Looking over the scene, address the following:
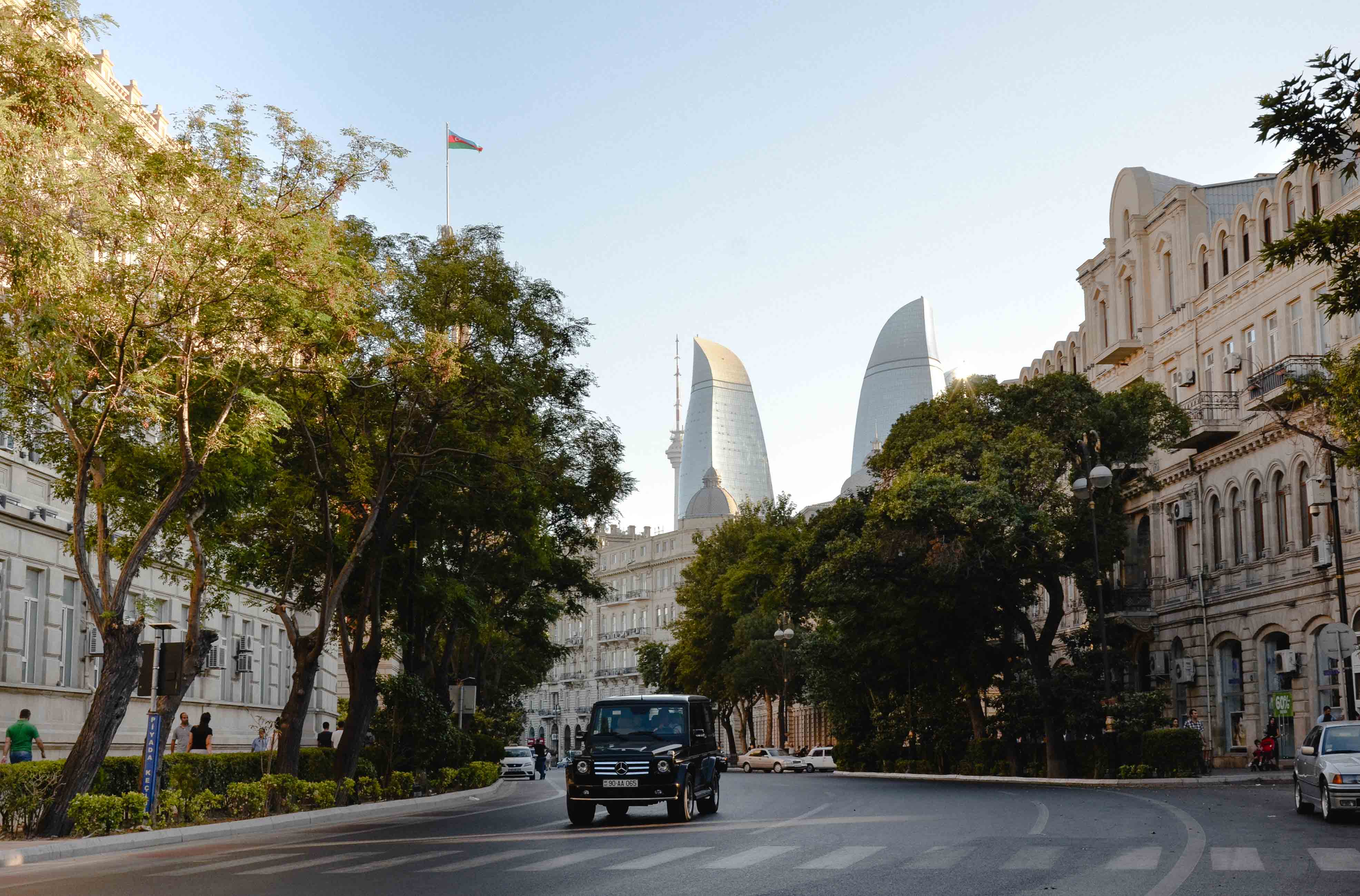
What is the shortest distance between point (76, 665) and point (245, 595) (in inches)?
462

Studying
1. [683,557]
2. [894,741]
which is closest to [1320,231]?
[894,741]

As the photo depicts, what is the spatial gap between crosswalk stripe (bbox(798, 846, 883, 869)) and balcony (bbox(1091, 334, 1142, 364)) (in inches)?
1543

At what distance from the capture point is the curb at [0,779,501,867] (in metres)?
18.4

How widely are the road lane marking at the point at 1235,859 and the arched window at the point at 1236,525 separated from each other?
31366mm

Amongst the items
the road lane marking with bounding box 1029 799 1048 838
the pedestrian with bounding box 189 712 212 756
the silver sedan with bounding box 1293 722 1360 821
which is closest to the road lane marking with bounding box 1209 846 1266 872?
the road lane marking with bounding box 1029 799 1048 838

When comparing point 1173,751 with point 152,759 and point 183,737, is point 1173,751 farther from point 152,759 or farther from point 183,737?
point 152,759

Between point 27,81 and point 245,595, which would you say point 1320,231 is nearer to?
point 27,81

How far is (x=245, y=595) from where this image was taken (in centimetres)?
4350

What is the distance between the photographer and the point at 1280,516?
4366 centimetres

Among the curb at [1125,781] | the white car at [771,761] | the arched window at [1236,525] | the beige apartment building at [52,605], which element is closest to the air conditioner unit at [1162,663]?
the arched window at [1236,525]

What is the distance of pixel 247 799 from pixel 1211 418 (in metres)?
33.0

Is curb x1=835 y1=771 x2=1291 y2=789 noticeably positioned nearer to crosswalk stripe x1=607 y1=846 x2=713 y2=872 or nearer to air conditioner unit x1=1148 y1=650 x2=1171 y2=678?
air conditioner unit x1=1148 y1=650 x2=1171 y2=678

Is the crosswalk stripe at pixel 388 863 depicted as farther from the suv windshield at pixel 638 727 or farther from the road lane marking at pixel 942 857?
the suv windshield at pixel 638 727

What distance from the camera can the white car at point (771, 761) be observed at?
227 ft
